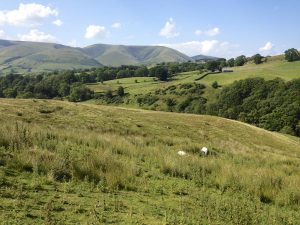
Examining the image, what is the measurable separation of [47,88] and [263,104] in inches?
3590

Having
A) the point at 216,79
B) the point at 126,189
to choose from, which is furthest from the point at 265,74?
the point at 126,189

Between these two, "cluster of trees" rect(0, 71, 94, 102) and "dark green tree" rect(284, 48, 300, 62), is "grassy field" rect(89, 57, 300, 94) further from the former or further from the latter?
"cluster of trees" rect(0, 71, 94, 102)

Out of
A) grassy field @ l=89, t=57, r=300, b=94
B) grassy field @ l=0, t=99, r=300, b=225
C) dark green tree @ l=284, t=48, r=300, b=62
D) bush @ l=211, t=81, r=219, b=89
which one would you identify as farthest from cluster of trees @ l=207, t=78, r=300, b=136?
grassy field @ l=0, t=99, r=300, b=225

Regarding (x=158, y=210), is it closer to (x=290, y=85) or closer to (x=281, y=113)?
(x=281, y=113)

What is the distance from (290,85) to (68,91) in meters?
92.0

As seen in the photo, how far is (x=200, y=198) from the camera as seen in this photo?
27.4ft

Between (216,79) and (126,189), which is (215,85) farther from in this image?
(126,189)

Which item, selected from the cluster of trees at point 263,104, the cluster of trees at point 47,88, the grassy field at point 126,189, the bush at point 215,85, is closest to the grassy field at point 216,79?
the bush at point 215,85

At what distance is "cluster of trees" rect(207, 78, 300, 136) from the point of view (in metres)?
112

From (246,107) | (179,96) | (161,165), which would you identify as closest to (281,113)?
(246,107)

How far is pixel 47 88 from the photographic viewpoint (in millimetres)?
158500

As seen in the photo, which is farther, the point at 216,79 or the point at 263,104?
the point at 216,79

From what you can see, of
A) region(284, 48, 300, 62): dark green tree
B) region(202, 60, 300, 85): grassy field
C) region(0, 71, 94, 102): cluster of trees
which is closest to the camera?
region(0, 71, 94, 102): cluster of trees

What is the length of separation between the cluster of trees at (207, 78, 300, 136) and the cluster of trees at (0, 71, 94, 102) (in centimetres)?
5487
